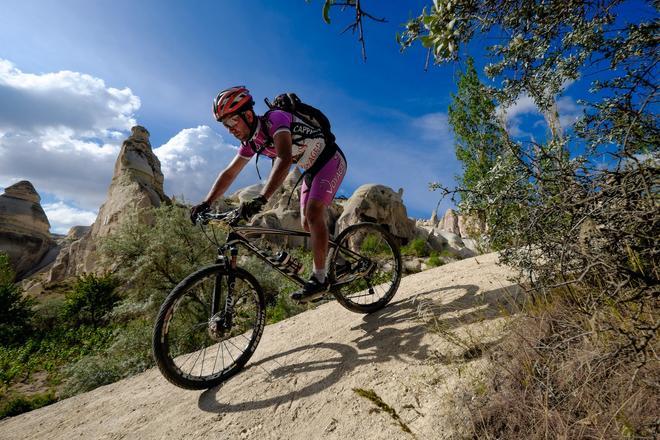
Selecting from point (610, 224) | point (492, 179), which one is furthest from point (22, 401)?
point (610, 224)

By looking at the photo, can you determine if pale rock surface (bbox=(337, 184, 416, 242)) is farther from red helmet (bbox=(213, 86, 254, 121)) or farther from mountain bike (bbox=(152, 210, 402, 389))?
red helmet (bbox=(213, 86, 254, 121))

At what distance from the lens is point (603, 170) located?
8.87 ft

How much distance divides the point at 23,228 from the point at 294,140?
61.1 meters

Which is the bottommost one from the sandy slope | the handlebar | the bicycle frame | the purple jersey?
the sandy slope

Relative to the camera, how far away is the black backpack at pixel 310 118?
4.77m

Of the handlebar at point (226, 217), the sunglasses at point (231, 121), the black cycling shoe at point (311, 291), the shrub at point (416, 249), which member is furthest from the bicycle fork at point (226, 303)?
the shrub at point (416, 249)

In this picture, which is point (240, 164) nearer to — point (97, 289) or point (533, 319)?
point (533, 319)

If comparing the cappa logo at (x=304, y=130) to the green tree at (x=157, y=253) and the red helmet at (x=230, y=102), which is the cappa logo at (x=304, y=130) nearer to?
the red helmet at (x=230, y=102)

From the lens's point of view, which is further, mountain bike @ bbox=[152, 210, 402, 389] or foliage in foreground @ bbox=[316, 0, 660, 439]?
mountain bike @ bbox=[152, 210, 402, 389]

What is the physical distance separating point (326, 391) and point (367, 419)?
0.67 metres

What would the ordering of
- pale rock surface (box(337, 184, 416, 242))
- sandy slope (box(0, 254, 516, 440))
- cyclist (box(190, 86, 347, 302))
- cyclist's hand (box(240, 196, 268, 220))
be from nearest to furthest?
sandy slope (box(0, 254, 516, 440)) → cyclist's hand (box(240, 196, 268, 220)) → cyclist (box(190, 86, 347, 302)) → pale rock surface (box(337, 184, 416, 242))

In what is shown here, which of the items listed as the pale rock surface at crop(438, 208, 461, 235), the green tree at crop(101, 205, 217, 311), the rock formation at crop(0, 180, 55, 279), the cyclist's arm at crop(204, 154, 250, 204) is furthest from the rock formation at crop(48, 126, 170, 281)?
the pale rock surface at crop(438, 208, 461, 235)

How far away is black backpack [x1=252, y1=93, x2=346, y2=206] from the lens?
188 inches

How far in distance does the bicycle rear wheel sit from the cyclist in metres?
0.58
